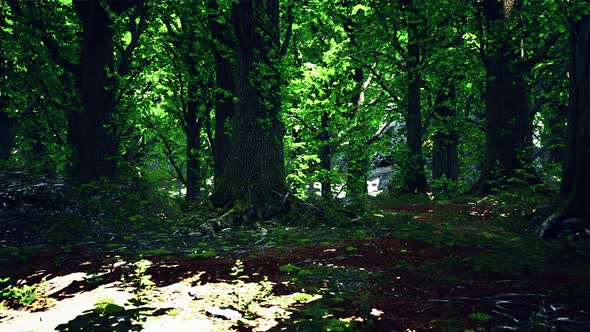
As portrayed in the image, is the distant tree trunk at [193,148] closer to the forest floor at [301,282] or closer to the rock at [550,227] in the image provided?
the forest floor at [301,282]

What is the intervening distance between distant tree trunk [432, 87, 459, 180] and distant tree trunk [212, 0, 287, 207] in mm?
8669

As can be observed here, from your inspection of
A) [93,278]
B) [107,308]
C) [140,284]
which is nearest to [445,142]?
[140,284]

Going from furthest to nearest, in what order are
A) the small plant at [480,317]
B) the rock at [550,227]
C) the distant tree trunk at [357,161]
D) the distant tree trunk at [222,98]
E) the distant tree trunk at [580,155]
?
the distant tree trunk at [357,161], the distant tree trunk at [222,98], the rock at [550,227], the distant tree trunk at [580,155], the small plant at [480,317]

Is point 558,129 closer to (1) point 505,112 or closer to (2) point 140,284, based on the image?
(1) point 505,112

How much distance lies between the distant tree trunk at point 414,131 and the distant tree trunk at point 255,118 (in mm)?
7256

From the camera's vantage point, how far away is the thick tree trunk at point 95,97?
1067 centimetres

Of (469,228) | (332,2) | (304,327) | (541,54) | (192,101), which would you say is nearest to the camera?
(304,327)

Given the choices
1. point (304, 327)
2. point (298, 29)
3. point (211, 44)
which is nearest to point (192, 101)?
point (211, 44)

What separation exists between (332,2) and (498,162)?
8215 millimetres

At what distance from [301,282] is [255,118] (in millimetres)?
5518

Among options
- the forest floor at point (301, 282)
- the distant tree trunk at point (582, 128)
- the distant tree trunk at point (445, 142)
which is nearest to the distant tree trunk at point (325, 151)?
the distant tree trunk at point (445, 142)

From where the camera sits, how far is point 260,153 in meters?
9.72

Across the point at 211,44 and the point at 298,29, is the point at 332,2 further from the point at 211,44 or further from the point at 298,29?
the point at 211,44

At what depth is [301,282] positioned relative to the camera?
5.04 metres
